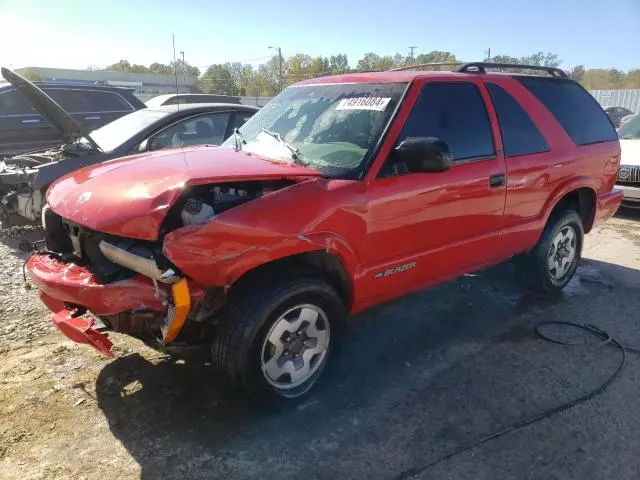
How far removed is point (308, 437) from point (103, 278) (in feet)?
4.70

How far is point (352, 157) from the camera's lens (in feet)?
10.7

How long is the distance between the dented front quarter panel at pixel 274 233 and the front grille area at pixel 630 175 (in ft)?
21.2

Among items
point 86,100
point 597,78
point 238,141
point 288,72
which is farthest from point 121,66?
point 238,141

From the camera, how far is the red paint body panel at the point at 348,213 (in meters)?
2.62

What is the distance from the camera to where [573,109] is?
4.84 metres

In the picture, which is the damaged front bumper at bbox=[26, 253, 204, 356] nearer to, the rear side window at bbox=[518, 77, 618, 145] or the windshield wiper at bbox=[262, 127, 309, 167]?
the windshield wiper at bbox=[262, 127, 309, 167]

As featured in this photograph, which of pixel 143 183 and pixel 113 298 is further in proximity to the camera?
pixel 143 183

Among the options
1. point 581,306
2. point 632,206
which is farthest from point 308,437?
point 632,206

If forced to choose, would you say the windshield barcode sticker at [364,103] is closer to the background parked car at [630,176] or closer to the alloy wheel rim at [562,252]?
Result: the alloy wheel rim at [562,252]

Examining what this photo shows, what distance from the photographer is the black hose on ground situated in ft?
8.67

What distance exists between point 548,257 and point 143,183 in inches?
147

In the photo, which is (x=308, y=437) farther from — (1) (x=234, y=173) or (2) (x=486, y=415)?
(1) (x=234, y=173)

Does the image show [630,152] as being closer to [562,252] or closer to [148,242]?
[562,252]

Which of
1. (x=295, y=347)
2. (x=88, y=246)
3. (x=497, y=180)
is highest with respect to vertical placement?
(x=497, y=180)
